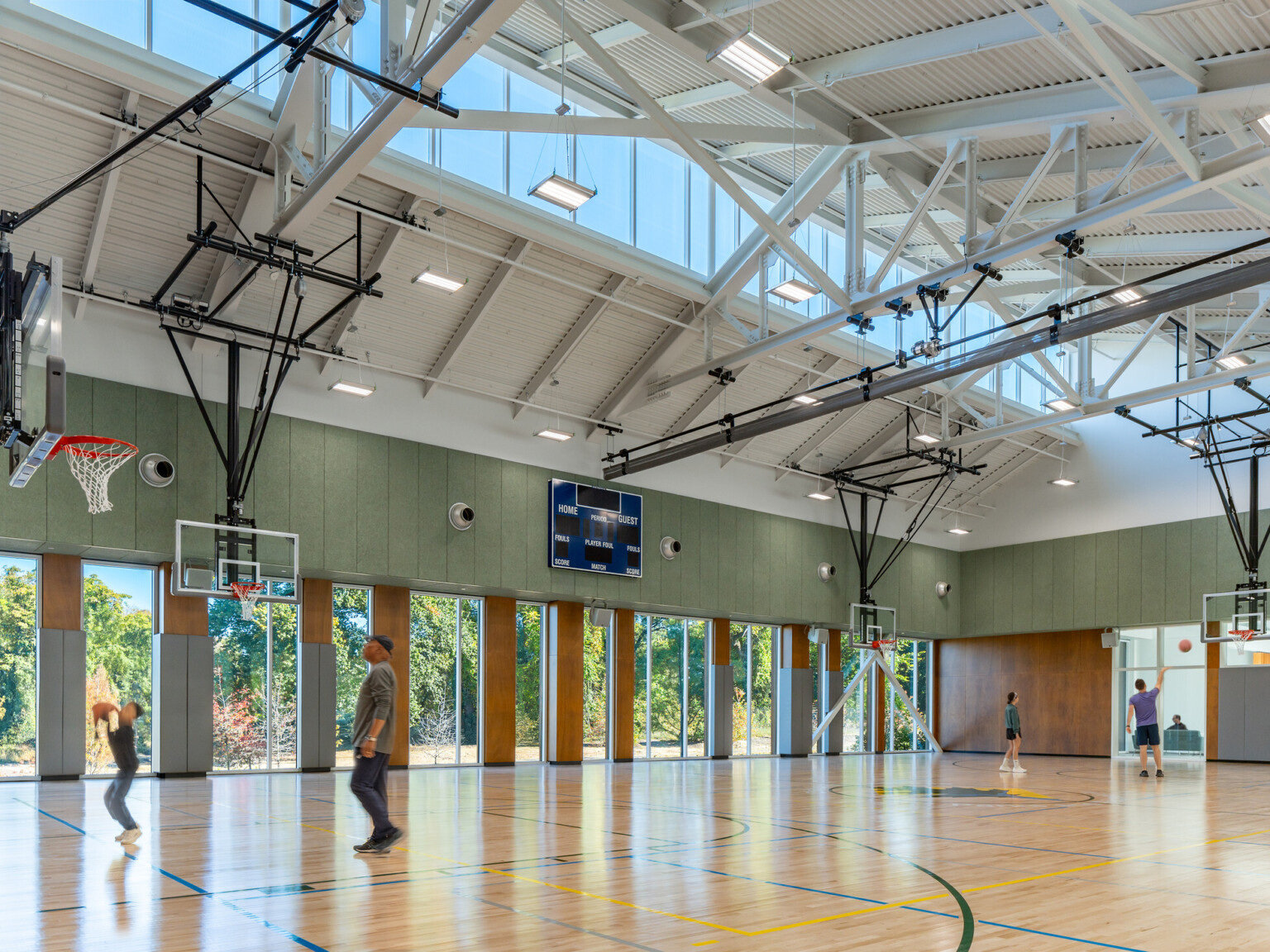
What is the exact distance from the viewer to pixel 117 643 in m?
21.0

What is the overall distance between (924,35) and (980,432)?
52.7 ft

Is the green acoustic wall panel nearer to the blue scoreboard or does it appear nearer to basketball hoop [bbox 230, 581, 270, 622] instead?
the blue scoreboard

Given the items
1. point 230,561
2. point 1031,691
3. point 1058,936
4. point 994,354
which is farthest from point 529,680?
point 1058,936

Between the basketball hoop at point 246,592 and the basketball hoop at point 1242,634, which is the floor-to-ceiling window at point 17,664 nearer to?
the basketball hoop at point 246,592

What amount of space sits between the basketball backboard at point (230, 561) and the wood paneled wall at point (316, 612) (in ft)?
8.15

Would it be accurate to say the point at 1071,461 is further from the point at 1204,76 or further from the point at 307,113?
the point at 307,113

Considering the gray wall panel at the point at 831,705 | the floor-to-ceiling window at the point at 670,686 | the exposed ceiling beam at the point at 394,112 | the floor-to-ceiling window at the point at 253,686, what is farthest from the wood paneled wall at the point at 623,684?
the exposed ceiling beam at the point at 394,112

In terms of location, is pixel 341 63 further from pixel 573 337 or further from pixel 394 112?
pixel 573 337

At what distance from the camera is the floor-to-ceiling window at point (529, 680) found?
89.0 ft

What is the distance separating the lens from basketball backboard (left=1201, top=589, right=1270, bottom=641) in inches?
1145

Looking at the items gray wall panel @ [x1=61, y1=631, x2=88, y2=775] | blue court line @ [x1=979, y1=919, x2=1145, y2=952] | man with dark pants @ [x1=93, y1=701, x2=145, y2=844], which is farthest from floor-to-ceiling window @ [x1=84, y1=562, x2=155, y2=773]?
blue court line @ [x1=979, y1=919, x2=1145, y2=952]

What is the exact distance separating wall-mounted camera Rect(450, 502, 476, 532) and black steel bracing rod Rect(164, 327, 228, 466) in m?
5.44

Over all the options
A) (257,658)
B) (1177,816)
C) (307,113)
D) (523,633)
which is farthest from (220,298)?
(1177,816)

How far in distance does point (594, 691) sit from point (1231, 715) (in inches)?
751
